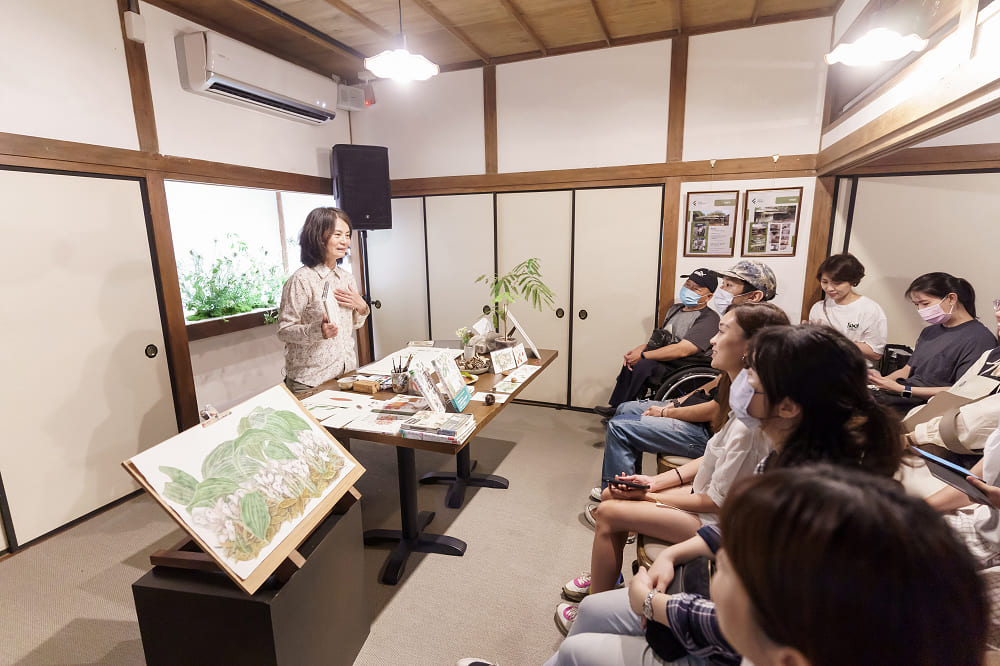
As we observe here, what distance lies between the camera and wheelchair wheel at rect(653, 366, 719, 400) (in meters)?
2.87

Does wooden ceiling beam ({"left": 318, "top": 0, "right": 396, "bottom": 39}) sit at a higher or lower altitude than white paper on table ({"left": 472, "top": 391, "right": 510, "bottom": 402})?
higher

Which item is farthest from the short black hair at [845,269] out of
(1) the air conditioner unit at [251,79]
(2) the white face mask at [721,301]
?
(1) the air conditioner unit at [251,79]

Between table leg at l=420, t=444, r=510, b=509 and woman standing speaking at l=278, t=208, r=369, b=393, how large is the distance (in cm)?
90

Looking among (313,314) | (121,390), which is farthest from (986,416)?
(121,390)

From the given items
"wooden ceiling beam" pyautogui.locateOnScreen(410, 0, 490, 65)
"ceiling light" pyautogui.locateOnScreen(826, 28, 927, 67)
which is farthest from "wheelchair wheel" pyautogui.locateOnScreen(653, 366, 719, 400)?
"wooden ceiling beam" pyautogui.locateOnScreen(410, 0, 490, 65)

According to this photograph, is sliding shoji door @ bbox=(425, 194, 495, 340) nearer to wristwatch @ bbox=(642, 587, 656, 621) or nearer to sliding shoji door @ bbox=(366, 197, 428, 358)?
sliding shoji door @ bbox=(366, 197, 428, 358)

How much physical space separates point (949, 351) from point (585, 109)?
2886 mm

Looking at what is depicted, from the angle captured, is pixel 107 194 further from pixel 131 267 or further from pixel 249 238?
pixel 249 238

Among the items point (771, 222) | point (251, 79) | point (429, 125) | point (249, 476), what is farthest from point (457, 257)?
point (249, 476)

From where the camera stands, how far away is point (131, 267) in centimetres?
284

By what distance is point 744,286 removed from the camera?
3.09 meters

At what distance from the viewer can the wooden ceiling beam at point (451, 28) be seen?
309 cm

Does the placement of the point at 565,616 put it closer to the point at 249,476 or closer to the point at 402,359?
the point at 249,476

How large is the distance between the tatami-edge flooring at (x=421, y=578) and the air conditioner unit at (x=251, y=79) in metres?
2.74
